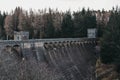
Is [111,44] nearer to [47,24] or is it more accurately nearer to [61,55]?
[61,55]

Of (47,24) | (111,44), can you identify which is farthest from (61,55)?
(47,24)

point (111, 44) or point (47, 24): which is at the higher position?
point (47, 24)

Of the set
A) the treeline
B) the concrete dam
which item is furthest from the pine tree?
the treeline

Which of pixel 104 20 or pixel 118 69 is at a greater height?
pixel 104 20

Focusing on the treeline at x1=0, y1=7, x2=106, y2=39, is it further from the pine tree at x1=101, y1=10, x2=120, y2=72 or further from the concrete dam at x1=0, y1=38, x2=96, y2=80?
the pine tree at x1=101, y1=10, x2=120, y2=72

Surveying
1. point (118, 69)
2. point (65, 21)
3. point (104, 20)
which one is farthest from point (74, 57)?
point (104, 20)

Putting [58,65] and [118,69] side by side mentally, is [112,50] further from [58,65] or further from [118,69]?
[58,65]

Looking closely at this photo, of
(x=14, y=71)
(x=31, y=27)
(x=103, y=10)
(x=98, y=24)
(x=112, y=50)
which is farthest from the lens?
(x=103, y=10)
